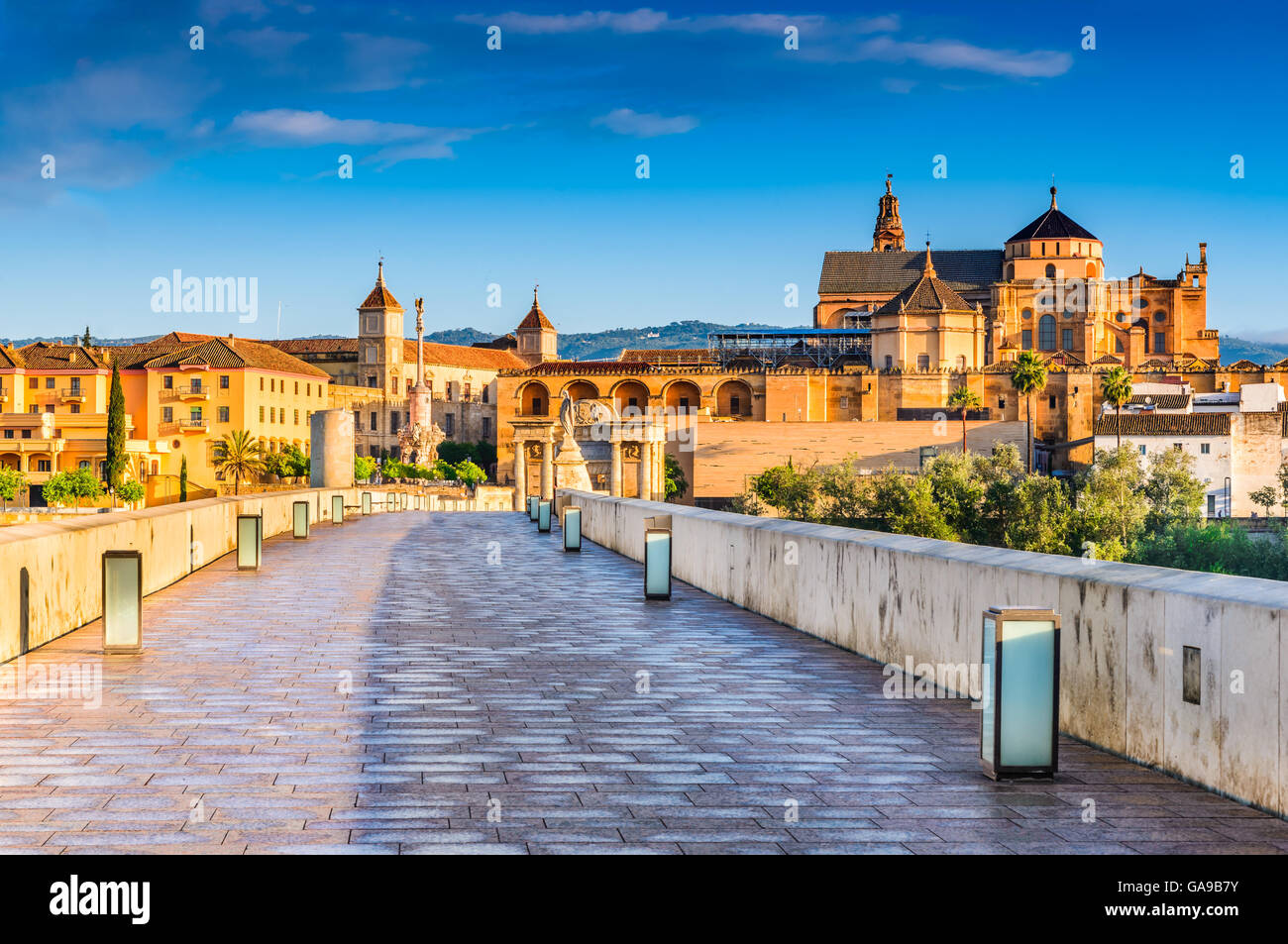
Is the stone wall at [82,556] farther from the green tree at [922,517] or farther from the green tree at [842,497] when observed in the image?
the green tree at [842,497]

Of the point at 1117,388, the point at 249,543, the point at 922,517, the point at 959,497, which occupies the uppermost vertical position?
the point at 1117,388

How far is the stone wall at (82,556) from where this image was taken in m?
9.30

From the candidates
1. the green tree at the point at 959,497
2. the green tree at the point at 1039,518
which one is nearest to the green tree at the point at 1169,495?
the green tree at the point at 1039,518

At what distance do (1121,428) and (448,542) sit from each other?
81433 mm

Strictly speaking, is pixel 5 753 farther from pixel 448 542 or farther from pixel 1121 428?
pixel 1121 428

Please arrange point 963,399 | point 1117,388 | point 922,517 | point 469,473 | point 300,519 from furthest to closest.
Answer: point 469,473
point 963,399
point 1117,388
point 922,517
point 300,519

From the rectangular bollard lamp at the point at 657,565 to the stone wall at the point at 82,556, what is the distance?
5.13m

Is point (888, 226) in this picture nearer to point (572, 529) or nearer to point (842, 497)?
point (842, 497)

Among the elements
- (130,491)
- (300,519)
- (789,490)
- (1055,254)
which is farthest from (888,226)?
(300,519)

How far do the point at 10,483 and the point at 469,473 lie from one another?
127 feet

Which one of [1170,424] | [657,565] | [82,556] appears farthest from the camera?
[1170,424]

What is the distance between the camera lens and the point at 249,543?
53.3 feet
